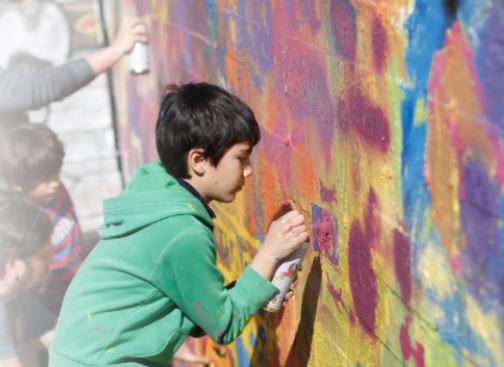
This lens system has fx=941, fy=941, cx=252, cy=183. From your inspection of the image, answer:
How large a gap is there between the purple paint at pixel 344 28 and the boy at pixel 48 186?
2459 millimetres

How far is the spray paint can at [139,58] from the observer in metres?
5.02

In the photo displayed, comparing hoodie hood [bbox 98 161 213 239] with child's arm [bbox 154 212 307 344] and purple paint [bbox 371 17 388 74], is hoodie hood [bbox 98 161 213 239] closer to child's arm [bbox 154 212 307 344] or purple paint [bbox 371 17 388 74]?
child's arm [bbox 154 212 307 344]

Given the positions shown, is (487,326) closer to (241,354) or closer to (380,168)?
(380,168)

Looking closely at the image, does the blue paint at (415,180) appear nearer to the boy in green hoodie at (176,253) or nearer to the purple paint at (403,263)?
the purple paint at (403,263)

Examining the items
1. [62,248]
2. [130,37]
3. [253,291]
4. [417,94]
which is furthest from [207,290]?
[130,37]

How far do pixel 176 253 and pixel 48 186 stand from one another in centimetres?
214

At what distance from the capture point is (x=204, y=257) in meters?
2.63

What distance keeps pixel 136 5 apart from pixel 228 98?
3.19 m

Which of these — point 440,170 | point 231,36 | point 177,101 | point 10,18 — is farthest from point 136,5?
point 440,170

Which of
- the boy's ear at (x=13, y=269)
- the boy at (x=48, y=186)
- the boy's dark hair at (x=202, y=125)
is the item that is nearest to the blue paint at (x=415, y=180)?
the boy's dark hair at (x=202, y=125)

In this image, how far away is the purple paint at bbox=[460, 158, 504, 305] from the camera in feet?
5.96

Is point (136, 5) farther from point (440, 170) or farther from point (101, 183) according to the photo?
point (440, 170)

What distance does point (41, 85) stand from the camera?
16.8 feet

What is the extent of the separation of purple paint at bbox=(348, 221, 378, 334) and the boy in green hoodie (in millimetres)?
231
